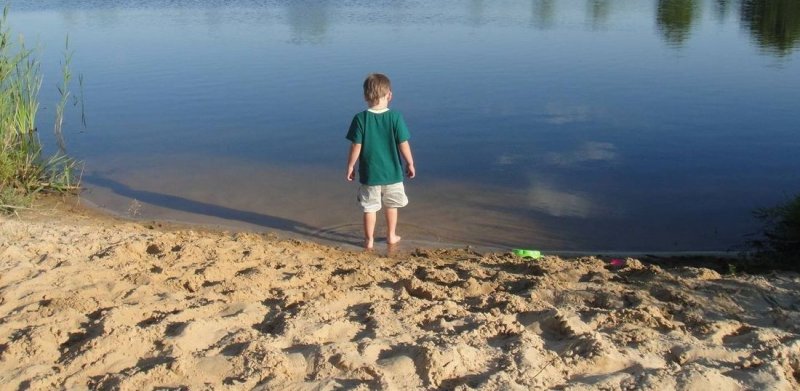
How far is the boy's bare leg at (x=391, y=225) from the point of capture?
7.07 metres

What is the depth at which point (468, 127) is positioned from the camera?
1070cm

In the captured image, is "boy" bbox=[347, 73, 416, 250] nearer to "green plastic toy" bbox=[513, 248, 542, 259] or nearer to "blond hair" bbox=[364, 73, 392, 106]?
"blond hair" bbox=[364, 73, 392, 106]

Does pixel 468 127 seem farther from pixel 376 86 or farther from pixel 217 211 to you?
pixel 376 86

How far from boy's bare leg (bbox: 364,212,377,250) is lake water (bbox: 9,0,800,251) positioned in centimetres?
40

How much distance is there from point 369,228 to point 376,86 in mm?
1411

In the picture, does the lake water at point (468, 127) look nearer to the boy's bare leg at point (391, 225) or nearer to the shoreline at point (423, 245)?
the shoreline at point (423, 245)

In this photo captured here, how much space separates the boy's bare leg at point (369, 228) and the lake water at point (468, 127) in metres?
0.40

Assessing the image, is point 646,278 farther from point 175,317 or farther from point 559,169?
point 559,169

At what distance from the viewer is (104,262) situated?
5.45 m

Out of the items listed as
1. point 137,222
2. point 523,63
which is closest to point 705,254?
point 137,222

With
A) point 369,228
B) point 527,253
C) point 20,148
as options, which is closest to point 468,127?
point 369,228

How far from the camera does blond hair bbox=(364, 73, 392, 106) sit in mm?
6270

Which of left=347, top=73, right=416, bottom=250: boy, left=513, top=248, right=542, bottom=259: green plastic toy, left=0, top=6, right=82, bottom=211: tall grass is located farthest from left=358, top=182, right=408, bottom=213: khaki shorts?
left=0, top=6, right=82, bottom=211: tall grass

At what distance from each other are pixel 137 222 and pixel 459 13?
652 inches
